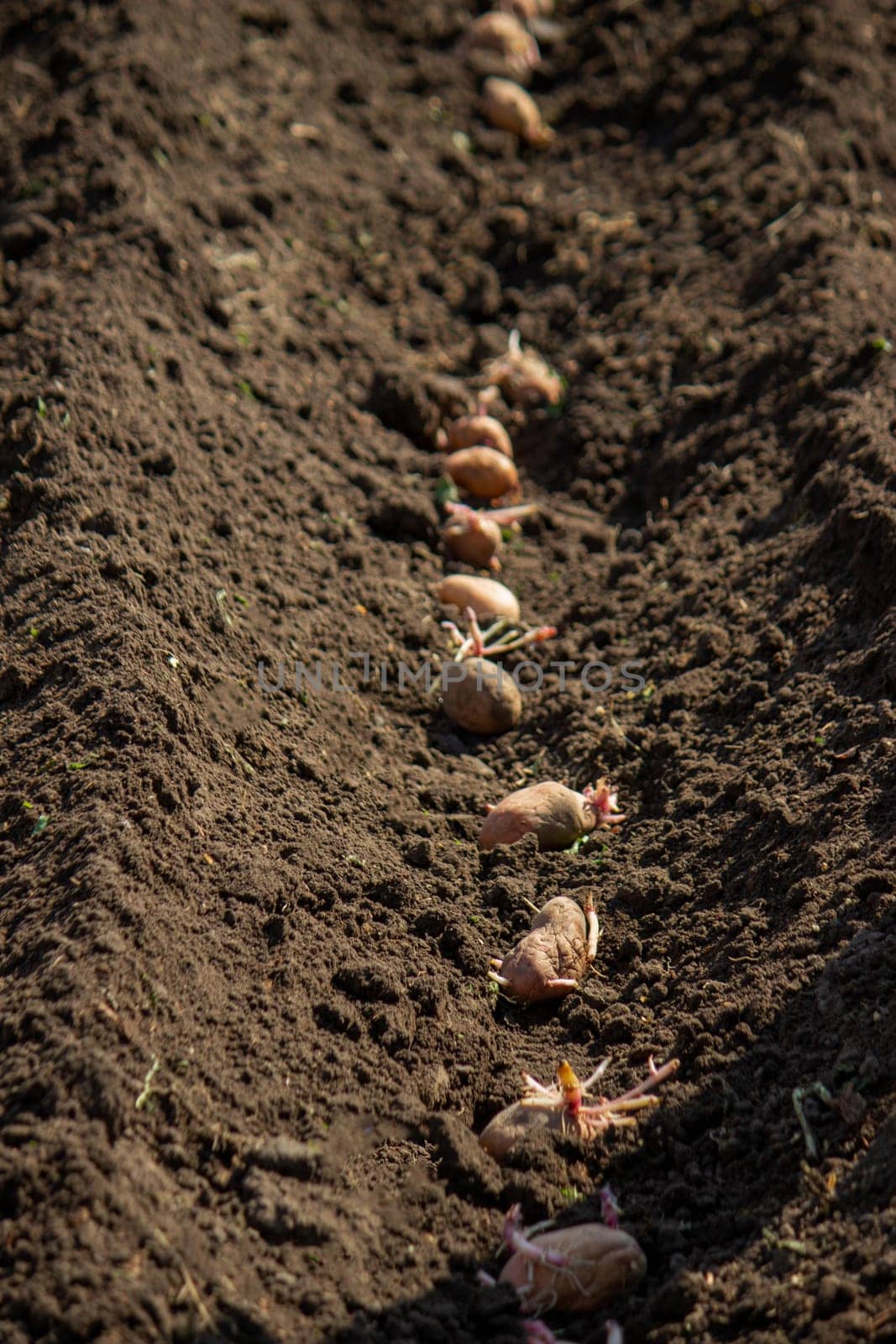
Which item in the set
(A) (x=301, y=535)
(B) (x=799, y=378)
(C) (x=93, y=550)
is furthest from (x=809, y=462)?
(C) (x=93, y=550)

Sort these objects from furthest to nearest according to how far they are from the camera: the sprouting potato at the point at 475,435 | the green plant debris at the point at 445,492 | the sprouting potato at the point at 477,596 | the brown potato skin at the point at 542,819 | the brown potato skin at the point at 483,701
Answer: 1. the sprouting potato at the point at 475,435
2. the green plant debris at the point at 445,492
3. the sprouting potato at the point at 477,596
4. the brown potato skin at the point at 483,701
5. the brown potato skin at the point at 542,819

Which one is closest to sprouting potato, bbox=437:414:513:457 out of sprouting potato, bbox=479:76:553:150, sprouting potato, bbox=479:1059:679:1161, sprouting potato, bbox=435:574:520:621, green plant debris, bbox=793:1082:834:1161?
sprouting potato, bbox=435:574:520:621

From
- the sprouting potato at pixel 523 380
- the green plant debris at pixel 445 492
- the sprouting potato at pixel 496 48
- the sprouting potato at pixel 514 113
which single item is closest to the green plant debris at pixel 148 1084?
the green plant debris at pixel 445 492

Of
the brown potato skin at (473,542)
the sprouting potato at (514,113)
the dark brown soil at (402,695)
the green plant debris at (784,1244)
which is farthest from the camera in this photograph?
the sprouting potato at (514,113)

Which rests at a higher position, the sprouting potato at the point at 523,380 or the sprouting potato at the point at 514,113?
the sprouting potato at the point at 514,113

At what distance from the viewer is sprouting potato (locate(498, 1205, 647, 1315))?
2260mm

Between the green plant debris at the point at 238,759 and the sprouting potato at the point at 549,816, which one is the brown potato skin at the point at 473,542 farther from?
the green plant debris at the point at 238,759

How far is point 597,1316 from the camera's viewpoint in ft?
7.43

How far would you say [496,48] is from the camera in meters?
6.57

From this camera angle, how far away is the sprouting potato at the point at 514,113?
20.5 ft

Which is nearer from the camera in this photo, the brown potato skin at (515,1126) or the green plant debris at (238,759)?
the brown potato skin at (515,1126)

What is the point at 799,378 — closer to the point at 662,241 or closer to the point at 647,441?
the point at 647,441

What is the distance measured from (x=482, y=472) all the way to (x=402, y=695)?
1.15m

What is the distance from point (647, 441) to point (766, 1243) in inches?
123
